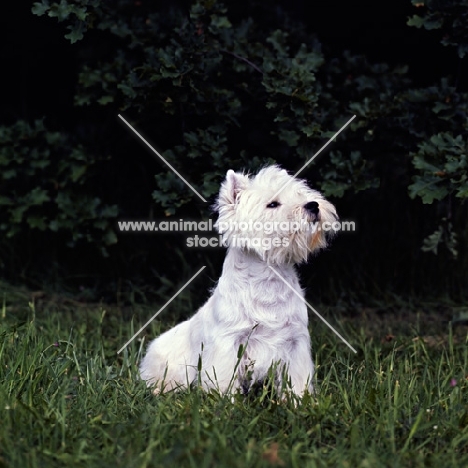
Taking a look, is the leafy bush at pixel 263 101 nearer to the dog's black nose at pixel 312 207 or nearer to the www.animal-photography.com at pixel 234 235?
the www.animal-photography.com at pixel 234 235

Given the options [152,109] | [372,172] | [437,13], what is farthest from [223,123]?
[437,13]

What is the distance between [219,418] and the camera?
3.68 m

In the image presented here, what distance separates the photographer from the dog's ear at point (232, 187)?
4352 mm

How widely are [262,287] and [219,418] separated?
0.84m

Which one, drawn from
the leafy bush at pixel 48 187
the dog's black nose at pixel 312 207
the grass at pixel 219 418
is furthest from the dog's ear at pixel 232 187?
the leafy bush at pixel 48 187

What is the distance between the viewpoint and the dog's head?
4223 millimetres

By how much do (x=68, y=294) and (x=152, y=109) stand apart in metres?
1.59

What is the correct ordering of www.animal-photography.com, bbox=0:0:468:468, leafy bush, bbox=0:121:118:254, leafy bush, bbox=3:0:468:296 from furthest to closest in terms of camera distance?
leafy bush, bbox=0:121:118:254 < leafy bush, bbox=3:0:468:296 < www.animal-photography.com, bbox=0:0:468:468

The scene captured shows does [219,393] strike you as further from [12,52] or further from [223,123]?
[12,52]

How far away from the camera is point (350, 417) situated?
3771 mm

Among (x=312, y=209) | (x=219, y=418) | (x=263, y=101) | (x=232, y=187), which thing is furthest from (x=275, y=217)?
(x=263, y=101)

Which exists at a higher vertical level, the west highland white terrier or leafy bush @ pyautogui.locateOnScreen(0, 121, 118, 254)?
leafy bush @ pyautogui.locateOnScreen(0, 121, 118, 254)

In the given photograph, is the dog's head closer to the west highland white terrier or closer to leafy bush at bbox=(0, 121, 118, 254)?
the west highland white terrier

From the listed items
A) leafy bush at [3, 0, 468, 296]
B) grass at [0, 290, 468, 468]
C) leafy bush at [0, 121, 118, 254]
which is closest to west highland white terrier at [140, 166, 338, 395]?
grass at [0, 290, 468, 468]
